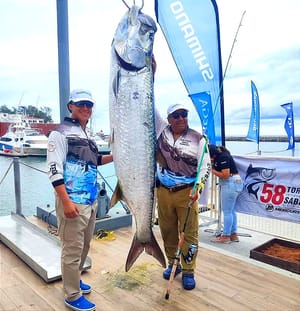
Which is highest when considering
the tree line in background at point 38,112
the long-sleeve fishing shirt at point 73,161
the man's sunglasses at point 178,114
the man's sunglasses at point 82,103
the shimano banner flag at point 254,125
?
the tree line in background at point 38,112

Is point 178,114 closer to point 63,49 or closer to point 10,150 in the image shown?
point 63,49

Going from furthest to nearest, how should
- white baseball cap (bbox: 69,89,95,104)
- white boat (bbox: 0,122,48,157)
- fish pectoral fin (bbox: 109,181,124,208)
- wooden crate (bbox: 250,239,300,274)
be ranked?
white boat (bbox: 0,122,48,157), wooden crate (bbox: 250,239,300,274), white baseball cap (bbox: 69,89,95,104), fish pectoral fin (bbox: 109,181,124,208)

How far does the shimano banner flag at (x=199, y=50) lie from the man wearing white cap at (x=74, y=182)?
218 cm

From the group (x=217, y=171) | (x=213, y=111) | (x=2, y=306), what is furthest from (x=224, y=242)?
(x=2, y=306)

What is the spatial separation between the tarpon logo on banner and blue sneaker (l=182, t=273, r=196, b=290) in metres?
1.54

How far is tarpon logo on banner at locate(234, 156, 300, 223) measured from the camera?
10.8 ft

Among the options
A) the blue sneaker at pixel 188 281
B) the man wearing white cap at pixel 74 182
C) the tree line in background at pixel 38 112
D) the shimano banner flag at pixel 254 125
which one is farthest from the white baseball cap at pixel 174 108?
the tree line in background at pixel 38 112

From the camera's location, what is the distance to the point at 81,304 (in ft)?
6.72

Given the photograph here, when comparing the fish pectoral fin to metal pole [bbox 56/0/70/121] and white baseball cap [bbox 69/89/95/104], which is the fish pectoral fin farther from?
metal pole [bbox 56/0/70/121]

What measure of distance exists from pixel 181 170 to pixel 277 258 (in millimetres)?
1423

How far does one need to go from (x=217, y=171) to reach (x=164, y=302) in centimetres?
178

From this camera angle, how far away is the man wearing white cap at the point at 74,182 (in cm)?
185

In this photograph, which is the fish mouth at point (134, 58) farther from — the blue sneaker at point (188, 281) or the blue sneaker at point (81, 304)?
the blue sneaker at point (188, 281)

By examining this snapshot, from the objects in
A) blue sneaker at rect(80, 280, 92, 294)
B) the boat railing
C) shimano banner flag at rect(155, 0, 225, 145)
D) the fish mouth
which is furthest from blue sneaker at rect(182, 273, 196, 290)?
shimano banner flag at rect(155, 0, 225, 145)
